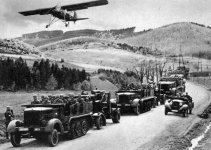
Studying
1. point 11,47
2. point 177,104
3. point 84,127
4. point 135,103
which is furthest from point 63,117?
point 11,47

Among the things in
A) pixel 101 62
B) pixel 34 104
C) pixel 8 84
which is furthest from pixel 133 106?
pixel 101 62

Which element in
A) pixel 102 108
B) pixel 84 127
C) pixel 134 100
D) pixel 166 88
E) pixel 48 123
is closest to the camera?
pixel 48 123

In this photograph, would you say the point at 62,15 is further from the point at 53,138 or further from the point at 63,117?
the point at 53,138

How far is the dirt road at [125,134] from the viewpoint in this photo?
1685 centimetres

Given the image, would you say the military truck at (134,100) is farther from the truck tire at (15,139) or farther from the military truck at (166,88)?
the truck tire at (15,139)

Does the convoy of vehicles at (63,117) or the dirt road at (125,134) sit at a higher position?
the convoy of vehicles at (63,117)

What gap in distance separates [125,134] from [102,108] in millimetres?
3573

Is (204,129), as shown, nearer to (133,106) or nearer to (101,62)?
(133,106)

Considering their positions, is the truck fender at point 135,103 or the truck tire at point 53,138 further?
the truck fender at point 135,103

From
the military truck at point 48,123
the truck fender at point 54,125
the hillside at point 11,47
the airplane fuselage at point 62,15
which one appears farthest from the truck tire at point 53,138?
the hillside at point 11,47

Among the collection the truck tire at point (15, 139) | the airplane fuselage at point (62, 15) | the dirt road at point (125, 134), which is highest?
the airplane fuselage at point (62, 15)

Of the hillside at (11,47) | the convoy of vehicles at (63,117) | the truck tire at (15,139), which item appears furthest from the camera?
the hillside at (11,47)

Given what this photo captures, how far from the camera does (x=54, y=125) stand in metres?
17.2

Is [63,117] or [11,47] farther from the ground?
[11,47]
